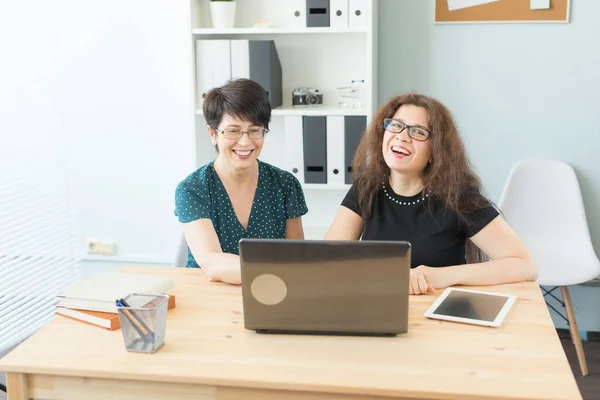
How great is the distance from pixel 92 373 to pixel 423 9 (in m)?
2.44

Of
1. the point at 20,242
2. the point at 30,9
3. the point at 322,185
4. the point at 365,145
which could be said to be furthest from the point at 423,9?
the point at 20,242

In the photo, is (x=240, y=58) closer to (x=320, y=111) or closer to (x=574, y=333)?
(x=320, y=111)

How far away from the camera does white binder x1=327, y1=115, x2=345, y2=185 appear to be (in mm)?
3219

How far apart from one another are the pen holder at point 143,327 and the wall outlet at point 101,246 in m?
2.37

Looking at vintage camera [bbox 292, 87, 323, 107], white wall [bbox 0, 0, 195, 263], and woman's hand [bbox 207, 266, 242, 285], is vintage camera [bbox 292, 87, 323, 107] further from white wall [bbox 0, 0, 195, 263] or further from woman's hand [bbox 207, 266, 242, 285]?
woman's hand [bbox 207, 266, 242, 285]

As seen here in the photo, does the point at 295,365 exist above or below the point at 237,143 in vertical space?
below

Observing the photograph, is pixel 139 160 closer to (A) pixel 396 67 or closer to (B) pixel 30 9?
(B) pixel 30 9

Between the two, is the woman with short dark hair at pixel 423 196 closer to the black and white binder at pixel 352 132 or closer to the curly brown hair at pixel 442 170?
the curly brown hair at pixel 442 170

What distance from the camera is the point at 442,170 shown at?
2223 millimetres

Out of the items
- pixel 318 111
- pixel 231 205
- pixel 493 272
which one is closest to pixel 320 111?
pixel 318 111

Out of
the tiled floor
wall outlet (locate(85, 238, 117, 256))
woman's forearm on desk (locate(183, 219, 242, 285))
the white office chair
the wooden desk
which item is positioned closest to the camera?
the wooden desk

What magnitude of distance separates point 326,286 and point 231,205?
2.63 ft

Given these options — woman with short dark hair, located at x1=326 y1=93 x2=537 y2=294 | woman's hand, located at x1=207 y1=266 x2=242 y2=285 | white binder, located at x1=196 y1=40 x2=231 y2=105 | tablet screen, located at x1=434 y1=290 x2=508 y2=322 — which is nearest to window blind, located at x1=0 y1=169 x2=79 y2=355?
white binder, located at x1=196 y1=40 x2=231 y2=105

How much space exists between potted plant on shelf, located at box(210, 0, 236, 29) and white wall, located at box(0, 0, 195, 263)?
15.4 inches
